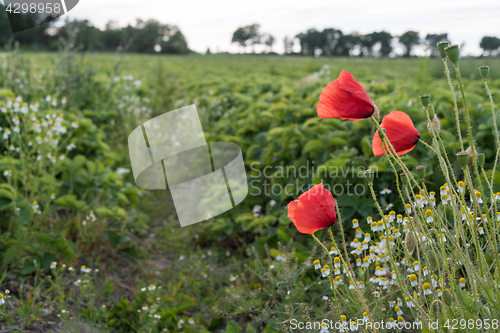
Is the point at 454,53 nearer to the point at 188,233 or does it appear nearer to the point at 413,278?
the point at 413,278

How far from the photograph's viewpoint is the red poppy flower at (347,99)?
3.05 ft

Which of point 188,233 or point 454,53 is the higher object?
point 454,53

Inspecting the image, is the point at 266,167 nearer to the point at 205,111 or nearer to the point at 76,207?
the point at 76,207

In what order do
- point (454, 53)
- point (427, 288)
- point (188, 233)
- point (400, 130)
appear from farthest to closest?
point (188, 233), point (427, 288), point (400, 130), point (454, 53)

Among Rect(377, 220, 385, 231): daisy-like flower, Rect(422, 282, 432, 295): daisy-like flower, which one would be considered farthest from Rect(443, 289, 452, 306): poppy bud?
Rect(377, 220, 385, 231): daisy-like flower

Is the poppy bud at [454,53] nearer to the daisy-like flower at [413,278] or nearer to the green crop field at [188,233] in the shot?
the daisy-like flower at [413,278]

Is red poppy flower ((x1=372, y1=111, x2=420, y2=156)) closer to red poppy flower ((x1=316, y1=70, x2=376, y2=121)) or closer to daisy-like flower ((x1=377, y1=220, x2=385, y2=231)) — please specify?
red poppy flower ((x1=316, y1=70, x2=376, y2=121))

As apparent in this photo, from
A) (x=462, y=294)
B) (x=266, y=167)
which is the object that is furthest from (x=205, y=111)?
(x=462, y=294)

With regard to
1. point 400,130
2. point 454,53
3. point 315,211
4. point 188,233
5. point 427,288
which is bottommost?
point 188,233

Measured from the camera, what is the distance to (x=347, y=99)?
0.94 m

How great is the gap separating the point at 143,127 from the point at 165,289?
1.27 m

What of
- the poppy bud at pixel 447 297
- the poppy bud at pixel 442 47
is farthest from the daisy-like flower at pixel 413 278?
the poppy bud at pixel 442 47

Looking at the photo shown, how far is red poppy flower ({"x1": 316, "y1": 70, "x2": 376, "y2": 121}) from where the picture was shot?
0.93 metres

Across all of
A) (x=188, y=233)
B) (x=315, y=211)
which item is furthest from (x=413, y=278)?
(x=188, y=233)
